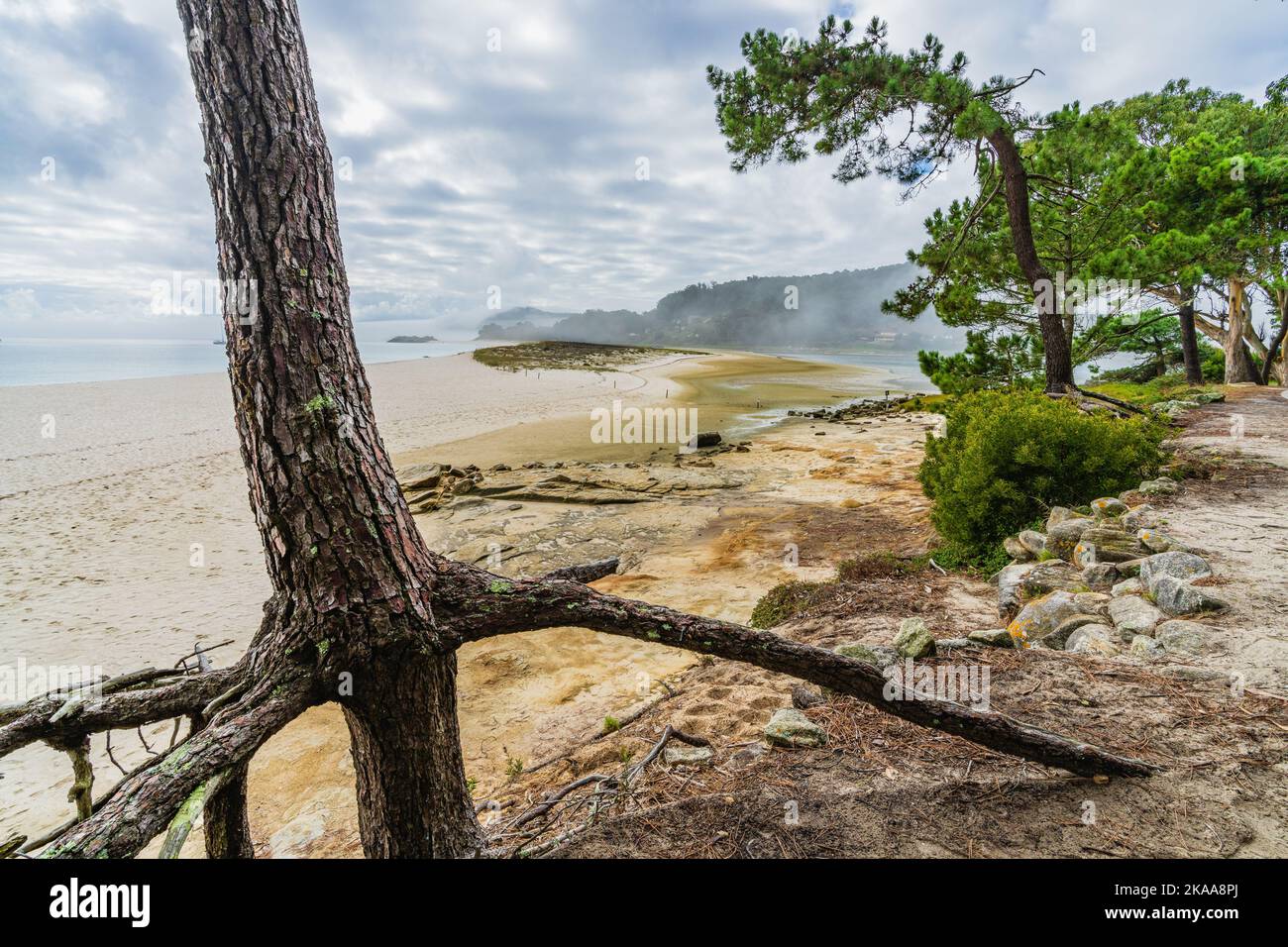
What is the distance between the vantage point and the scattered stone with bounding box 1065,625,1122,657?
3922 millimetres

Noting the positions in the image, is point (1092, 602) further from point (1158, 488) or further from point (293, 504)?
point (293, 504)

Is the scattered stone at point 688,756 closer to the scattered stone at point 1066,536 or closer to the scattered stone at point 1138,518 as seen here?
the scattered stone at point 1066,536

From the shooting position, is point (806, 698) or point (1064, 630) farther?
point (1064, 630)

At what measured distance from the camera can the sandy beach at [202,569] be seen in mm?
4594

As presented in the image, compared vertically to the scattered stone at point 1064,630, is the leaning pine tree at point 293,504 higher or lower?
higher

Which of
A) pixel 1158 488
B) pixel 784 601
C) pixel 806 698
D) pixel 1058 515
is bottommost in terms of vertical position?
pixel 784 601

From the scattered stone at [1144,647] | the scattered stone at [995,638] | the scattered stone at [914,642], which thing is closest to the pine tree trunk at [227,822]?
the scattered stone at [914,642]

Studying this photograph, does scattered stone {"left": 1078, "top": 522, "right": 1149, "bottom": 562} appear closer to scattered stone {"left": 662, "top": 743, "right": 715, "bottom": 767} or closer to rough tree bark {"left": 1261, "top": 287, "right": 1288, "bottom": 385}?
scattered stone {"left": 662, "top": 743, "right": 715, "bottom": 767}

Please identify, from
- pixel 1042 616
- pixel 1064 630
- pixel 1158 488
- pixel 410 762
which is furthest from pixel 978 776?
pixel 1158 488

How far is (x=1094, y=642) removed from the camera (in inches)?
159

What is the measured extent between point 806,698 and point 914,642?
3.16ft

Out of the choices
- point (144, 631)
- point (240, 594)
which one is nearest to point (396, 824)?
point (144, 631)

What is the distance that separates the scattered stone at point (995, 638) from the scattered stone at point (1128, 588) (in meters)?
1.10

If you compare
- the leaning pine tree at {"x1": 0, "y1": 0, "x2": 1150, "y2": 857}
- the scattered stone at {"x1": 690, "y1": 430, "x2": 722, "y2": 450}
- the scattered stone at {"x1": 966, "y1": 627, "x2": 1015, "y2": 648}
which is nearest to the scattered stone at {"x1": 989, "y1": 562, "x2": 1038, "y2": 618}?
the scattered stone at {"x1": 966, "y1": 627, "x2": 1015, "y2": 648}
